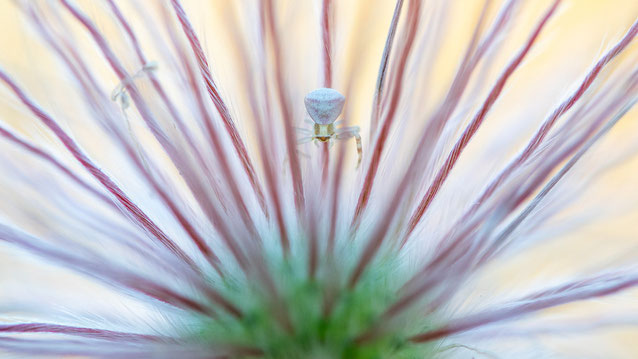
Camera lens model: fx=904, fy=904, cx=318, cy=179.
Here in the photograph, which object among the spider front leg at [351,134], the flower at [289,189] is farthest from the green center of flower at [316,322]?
the spider front leg at [351,134]

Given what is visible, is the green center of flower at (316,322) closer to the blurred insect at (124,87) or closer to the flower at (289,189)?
the flower at (289,189)

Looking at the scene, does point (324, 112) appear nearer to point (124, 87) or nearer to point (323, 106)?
point (323, 106)

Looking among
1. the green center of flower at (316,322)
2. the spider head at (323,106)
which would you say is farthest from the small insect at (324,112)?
the green center of flower at (316,322)

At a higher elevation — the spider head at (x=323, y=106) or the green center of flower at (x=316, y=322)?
the spider head at (x=323, y=106)

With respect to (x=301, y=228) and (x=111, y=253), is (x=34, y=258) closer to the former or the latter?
(x=111, y=253)

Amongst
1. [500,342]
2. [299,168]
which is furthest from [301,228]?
[500,342]

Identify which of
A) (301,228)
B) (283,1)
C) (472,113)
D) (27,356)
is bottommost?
(27,356)

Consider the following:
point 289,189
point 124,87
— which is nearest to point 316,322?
point 289,189
